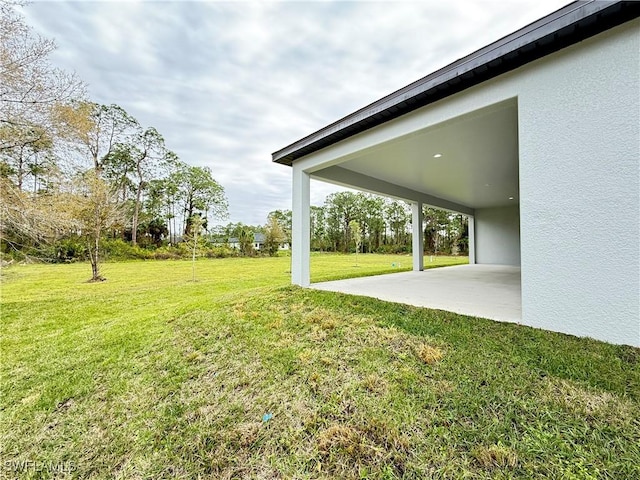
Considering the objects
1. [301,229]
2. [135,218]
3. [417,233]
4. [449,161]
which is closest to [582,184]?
[449,161]

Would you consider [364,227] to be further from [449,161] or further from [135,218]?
[449,161]

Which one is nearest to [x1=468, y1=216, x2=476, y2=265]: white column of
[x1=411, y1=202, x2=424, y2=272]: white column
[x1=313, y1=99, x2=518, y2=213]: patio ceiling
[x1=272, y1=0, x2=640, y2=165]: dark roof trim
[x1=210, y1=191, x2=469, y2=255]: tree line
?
[x1=313, y1=99, x2=518, y2=213]: patio ceiling

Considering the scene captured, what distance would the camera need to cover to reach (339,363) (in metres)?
2.78

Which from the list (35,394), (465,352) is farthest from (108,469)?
(465,352)

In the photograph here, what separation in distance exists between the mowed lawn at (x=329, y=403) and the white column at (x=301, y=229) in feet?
7.82

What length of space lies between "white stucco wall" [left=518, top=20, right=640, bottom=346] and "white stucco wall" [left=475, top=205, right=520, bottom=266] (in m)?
12.6

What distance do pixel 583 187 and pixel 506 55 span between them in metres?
1.73

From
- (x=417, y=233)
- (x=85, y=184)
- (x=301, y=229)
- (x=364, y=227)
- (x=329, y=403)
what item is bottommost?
(x=329, y=403)

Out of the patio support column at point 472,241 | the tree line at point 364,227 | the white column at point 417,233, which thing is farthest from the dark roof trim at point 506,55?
the tree line at point 364,227

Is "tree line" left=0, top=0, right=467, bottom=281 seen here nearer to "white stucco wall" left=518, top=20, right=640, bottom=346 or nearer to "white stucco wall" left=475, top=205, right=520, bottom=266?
"white stucco wall" left=475, top=205, right=520, bottom=266

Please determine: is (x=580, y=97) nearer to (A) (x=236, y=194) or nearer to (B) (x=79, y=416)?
(B) (x=79, y=416)

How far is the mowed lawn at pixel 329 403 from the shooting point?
167 centimetres

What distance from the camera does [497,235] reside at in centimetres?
1427

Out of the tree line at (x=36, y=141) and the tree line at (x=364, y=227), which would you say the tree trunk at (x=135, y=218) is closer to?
the tree line at (x=364, y=227)
